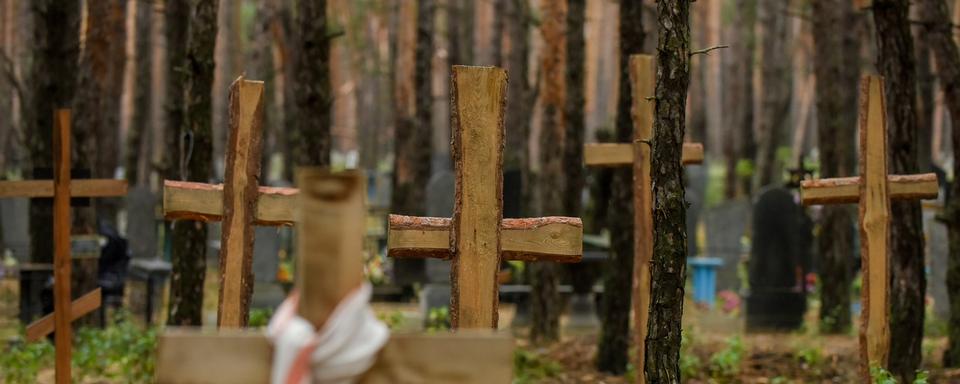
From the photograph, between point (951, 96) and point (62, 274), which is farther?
point (951, 96)

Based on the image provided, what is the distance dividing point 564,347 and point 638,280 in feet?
15.4

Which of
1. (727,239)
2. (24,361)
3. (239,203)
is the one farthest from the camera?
(727,239)

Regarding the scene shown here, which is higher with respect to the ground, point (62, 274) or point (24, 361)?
point (62, 274)

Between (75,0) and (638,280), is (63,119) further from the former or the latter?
(75,0)

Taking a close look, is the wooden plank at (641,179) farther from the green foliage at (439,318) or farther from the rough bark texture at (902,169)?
the green foliage at (439,318)

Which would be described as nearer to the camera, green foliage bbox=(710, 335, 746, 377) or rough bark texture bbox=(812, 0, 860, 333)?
green foliage bbox=(710, 335, 746, 377)

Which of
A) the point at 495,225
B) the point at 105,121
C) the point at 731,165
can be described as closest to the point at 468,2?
the point at 731,165

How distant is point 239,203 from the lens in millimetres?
6340

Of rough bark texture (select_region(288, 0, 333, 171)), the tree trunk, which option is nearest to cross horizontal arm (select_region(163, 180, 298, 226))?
rough bark texture (select_region(288, 0, 333, 171))

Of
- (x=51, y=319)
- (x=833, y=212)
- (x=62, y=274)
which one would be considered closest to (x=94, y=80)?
(x=51, y=319)

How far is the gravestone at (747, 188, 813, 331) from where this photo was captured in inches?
605

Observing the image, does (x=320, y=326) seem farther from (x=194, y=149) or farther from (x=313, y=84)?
(x=313, y=84)

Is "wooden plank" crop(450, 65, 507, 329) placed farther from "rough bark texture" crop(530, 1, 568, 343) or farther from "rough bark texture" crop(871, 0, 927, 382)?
"rough bark texture" crop(530, 1, 568, 343)

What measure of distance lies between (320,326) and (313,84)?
8716 mm
